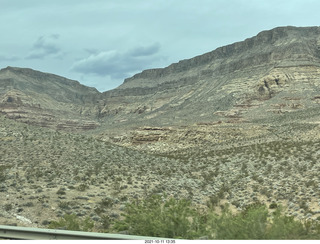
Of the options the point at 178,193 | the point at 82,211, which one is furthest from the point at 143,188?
the point at 82,211

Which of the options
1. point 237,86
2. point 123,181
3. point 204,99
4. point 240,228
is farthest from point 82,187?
point 237,86

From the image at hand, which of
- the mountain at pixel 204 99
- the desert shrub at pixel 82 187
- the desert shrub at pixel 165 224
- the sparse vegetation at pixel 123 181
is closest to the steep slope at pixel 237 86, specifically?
the mountain at pixel 204 99

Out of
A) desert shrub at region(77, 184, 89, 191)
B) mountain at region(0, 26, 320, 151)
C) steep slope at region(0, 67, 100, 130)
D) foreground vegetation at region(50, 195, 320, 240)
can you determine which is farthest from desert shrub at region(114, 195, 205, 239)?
steep slope at region(0, 67, 100, 130)

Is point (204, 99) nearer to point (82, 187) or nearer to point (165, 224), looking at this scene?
point (82, 187)

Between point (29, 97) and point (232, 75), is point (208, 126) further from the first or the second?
point (29, 97)

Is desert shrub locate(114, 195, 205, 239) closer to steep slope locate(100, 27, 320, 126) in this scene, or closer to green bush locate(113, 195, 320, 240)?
green bush locate(113, 195, 320, 240)

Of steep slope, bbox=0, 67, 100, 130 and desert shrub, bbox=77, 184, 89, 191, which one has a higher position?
steep slope, bbox=0, 67, 100, 130

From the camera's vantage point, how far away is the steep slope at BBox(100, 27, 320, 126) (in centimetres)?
9231

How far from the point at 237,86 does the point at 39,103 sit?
97120mm

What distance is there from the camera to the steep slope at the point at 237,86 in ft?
303

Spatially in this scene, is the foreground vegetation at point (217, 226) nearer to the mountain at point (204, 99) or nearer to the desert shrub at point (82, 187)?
the desert shrub at point (82, 187)

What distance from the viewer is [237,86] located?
114m

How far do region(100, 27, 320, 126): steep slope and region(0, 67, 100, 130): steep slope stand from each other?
1709cm

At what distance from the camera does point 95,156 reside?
91.7 feet
